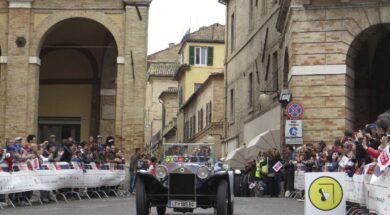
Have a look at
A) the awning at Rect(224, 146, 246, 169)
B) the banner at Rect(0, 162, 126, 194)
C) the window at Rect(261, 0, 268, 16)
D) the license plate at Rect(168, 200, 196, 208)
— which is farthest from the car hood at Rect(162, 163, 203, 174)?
the window at Rect(261, 0, 268, 16)

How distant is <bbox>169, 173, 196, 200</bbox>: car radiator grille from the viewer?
14.0m

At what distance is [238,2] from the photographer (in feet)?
145

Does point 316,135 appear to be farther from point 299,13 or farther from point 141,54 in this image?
point 141,54

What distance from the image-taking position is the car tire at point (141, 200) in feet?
45.3

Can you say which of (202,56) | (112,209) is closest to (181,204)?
(112,209)

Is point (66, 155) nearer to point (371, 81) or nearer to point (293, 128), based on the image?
point (293, 128)

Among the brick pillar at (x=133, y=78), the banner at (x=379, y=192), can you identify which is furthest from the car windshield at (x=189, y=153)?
the brick pillar at (x=133, y=78)

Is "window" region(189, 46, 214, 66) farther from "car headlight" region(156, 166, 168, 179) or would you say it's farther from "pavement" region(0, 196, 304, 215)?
"car headlight" region(156, 166, 168, 179)

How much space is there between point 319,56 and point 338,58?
617 mm

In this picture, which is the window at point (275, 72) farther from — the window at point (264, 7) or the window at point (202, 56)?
the window at point (202, 56)

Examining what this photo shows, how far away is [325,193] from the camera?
13.3 metres

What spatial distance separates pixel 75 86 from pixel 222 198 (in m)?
24.5

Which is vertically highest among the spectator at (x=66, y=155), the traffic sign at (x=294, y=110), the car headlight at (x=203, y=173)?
the traffic sign at (x=294, y=110)

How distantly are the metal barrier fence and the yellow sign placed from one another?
28.3ft
